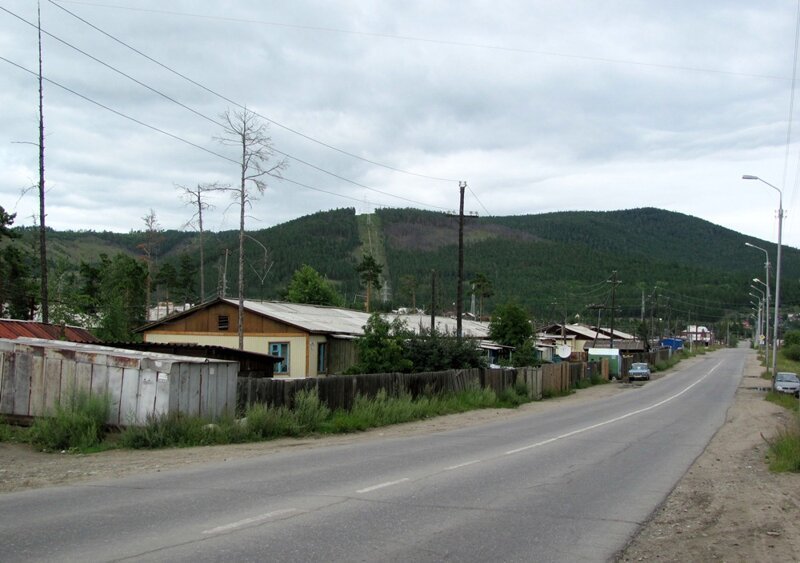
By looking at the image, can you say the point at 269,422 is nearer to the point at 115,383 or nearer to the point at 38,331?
the point at 115,383

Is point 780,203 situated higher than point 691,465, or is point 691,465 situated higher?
point 780,203

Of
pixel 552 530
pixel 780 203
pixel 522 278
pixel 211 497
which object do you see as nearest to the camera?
pixel 552 530

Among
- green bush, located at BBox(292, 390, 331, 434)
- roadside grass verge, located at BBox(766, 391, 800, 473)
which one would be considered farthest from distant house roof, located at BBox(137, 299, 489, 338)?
roadside grass verge, located at BBox(766, 391, 800, 473)

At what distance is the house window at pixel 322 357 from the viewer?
121 ft

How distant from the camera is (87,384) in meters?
16.7

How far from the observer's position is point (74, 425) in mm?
15141

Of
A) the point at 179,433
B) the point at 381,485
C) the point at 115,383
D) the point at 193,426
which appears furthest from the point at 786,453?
the point at 115,383

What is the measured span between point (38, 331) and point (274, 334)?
10.5 m

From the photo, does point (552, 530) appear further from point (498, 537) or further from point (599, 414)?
point (599, 414)

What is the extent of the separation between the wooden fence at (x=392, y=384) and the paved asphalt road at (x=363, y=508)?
139 inches

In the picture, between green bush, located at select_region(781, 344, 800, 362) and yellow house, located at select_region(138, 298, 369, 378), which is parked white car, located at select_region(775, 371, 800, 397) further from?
green bush, located at select_region(781, 344, 800, 362)

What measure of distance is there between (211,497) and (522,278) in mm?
176023

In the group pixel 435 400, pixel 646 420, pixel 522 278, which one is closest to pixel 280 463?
pixel 435 400

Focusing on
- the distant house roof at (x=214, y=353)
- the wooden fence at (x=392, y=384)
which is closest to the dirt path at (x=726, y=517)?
the wooden fence at (x=392, y=384)
